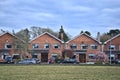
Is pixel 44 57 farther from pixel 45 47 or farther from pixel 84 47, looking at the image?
pixel 84 47

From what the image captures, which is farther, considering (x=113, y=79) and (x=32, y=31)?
(x=32, y=31)

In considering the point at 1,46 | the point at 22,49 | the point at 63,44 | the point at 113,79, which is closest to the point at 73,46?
the point at 63,44

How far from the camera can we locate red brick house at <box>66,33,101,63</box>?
92688mm

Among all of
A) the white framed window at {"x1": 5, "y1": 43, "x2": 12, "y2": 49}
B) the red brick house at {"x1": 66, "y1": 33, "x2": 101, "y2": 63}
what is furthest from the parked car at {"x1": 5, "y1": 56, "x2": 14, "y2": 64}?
the red brick house at {"x1": 66, "y1": 33, "x2": 101, "y2": 63}

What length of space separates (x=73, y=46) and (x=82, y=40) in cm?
327

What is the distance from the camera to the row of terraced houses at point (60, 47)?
91812 millimetres

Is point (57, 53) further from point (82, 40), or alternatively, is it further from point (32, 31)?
point (32, 31)

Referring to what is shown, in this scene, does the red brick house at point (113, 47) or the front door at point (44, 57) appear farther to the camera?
the red brick house at point (113, 47)

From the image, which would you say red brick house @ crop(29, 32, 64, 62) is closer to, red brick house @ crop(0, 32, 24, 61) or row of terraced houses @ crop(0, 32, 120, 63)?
row of terraced houses @ crop(0, 32, 120, 63)

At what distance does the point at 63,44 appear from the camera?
93.6 m

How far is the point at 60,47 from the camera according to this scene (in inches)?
3671

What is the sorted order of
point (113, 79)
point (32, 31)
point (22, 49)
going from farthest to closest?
1. point (32, 31)
2. point (22, 49)
3. point (113, 79)

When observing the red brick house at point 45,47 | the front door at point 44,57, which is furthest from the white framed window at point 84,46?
the front door at point 44,57

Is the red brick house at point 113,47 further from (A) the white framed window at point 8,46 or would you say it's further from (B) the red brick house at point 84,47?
(A) the white framed window at point 8,46
